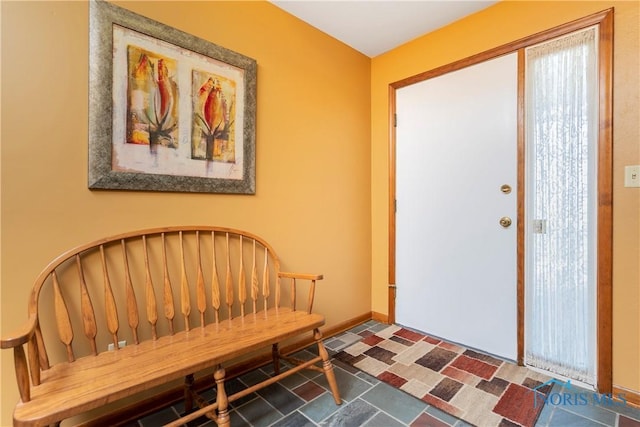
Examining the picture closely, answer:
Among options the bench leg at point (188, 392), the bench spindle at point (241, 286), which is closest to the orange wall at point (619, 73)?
the bench spindle at point (241, 286)

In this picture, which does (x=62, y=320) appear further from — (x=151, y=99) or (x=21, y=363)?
(x=151, y=99)

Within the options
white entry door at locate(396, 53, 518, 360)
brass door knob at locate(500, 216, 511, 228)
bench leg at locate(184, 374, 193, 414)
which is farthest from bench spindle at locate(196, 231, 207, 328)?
brass door knob at locate(500, 216, 511, 228)

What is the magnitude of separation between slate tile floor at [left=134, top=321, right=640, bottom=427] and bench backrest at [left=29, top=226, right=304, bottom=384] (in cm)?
45

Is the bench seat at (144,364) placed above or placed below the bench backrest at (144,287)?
below

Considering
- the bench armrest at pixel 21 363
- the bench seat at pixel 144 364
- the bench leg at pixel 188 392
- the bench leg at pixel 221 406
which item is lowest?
the bench leg at pixel 188 392

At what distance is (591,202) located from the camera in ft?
5.38

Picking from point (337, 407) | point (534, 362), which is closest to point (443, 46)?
point (534, 362)

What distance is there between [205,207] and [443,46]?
2.07m

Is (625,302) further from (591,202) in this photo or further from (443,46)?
(443,46)

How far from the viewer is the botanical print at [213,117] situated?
164 centimetres

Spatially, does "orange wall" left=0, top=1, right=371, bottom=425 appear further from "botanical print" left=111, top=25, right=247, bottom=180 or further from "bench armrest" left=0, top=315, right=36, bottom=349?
"bench armrest" left=0, top=315, right=36, bottom=349

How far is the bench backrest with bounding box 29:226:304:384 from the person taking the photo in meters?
1.25

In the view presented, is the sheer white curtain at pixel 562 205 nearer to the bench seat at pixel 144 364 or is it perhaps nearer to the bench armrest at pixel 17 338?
the bench seat at pixel 144 364

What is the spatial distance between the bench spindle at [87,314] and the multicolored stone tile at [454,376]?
1.42m
